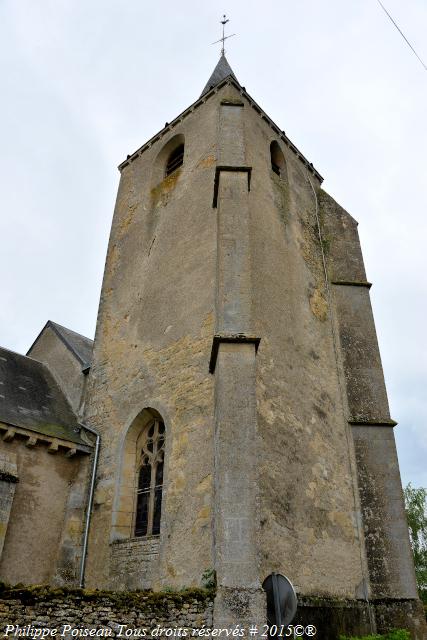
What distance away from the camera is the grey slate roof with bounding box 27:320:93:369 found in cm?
1348

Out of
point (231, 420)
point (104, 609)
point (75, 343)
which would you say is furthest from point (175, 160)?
point (104, 609)

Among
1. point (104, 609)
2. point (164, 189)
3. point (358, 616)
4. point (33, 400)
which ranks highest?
point (164, 189)

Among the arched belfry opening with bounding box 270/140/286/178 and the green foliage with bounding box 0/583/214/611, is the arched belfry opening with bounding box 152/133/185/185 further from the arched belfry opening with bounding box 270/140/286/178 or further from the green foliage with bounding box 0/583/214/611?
the green foliage with bounding box 0/583/214/611

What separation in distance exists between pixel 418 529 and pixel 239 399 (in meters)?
18.4

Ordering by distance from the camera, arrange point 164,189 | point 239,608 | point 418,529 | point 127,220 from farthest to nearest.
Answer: point 418,529 < point 127,220 < point 164,189 < point 239,608

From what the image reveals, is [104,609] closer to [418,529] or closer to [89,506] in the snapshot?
[89,506]

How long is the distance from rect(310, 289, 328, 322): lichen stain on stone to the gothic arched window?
514 cm

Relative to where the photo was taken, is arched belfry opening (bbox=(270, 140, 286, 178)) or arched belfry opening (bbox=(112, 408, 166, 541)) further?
arched belfry opening (bbox=(270, 140, 286, 178))

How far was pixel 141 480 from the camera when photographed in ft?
33.3

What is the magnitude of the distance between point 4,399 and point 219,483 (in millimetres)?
5693

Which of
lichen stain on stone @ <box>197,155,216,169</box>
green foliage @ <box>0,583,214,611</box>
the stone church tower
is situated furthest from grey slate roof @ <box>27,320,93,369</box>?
green foliage @ <box>0,583,214,611</box>

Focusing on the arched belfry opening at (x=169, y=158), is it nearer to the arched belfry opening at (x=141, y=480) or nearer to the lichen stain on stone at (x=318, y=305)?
the lichen stain on stone at (x=318, y=305)

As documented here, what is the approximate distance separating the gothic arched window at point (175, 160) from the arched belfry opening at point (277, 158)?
8.21 ft

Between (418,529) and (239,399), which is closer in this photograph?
(239,399)
